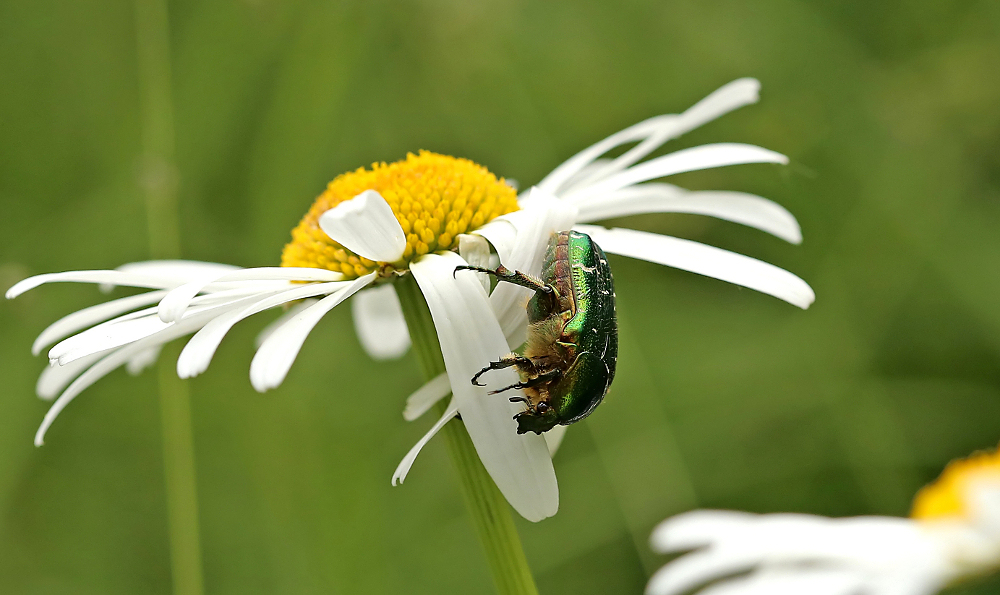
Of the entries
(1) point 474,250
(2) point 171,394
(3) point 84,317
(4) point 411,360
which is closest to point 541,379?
(1) point 474,250

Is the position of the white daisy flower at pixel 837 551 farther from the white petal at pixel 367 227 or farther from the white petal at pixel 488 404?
the white petal at pixel 367 227

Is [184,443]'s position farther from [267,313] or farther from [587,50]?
[587,50]

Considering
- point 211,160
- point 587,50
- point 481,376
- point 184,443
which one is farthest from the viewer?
point 587,50

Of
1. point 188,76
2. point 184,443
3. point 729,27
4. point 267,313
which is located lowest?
point 184,443

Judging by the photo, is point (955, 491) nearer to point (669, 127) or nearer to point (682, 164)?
point (682, 164)

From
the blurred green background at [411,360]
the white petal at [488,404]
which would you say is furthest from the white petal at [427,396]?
the blurred green background at [411,360]

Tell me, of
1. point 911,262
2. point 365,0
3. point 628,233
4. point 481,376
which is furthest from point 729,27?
point 481,376

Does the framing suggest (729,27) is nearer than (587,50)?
Yes

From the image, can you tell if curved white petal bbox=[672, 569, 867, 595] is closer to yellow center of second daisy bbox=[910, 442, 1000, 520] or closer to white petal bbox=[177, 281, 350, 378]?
yellow center of second daisy bbox=[910, 442, 1000, 520]
